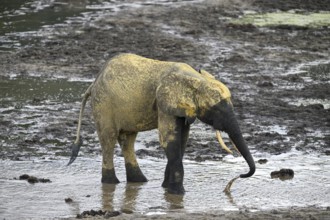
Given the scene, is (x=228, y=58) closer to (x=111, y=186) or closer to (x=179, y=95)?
(x=111, y=186)

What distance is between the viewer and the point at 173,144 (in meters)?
12.7

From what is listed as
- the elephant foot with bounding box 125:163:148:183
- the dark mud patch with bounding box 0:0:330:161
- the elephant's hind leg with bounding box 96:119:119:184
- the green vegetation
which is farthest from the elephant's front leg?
the green vegetation

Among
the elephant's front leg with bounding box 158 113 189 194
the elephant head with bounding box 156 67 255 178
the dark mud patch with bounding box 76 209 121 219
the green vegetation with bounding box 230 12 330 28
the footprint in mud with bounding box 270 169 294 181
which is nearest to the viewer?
the dark mud patch with bounding box 76 209 121 219

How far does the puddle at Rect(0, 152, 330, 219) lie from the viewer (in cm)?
1216

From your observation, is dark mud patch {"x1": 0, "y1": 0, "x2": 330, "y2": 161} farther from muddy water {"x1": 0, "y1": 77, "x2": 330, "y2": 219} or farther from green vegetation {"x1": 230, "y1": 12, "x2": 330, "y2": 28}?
green vegetation {"x1": 230, "y1": 12, "x2": 330, "y2": 28}

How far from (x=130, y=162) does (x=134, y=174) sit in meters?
0.16

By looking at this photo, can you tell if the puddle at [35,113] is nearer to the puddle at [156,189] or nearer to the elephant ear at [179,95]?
the puddle at [156,189]

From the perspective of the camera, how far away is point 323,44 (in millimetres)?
23688

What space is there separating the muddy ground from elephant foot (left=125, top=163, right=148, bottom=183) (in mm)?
1482

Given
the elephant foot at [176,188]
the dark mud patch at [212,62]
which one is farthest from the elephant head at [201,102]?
the dark mud patch at [212,62]

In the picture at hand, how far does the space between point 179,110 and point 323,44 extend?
38.4 feet

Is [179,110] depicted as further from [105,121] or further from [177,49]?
[177,49]

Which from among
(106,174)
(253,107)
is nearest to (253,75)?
(253,107)

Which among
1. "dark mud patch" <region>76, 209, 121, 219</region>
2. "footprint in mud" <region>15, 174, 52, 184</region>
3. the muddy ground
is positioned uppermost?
"dark mud patch" <region>76, 209, 121, 219</region>
